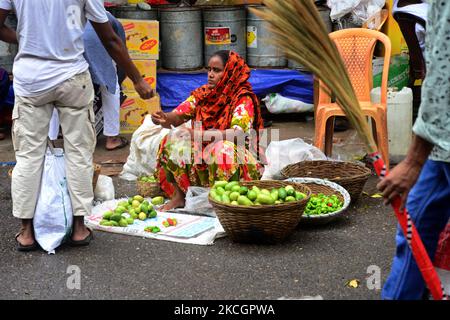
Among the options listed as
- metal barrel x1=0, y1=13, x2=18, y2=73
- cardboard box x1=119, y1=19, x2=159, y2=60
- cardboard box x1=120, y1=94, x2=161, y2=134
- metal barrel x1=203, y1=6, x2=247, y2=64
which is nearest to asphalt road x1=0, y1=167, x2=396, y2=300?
cardboard box x1=120, y1=94, x2=161, y2=134

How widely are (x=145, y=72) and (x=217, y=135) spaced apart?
287 centimetres

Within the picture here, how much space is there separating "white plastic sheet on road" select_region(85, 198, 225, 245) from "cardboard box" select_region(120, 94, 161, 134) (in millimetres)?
2502

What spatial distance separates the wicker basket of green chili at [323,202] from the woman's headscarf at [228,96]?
1.94 feet

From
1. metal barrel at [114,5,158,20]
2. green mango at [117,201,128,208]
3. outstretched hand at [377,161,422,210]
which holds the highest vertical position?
metal barrel at [114,5,158,20]

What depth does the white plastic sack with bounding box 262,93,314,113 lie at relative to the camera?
320 inches

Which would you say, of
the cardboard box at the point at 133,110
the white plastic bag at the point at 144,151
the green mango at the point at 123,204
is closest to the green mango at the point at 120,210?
the green mango at the point at 123,204

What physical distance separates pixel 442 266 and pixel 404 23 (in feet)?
11.4

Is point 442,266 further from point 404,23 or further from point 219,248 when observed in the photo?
point 404,23

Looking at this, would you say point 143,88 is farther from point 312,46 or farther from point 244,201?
point 312,46

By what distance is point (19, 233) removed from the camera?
16.1ft

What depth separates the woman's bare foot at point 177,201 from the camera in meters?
5.63

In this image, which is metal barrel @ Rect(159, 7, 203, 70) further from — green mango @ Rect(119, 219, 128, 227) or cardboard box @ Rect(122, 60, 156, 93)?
green mango @ Rect(119, 219, 128, 227)

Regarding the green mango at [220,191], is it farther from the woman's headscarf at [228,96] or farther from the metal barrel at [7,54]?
the metal barrel at [7,54]

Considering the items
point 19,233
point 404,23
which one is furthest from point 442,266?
point 404,23
